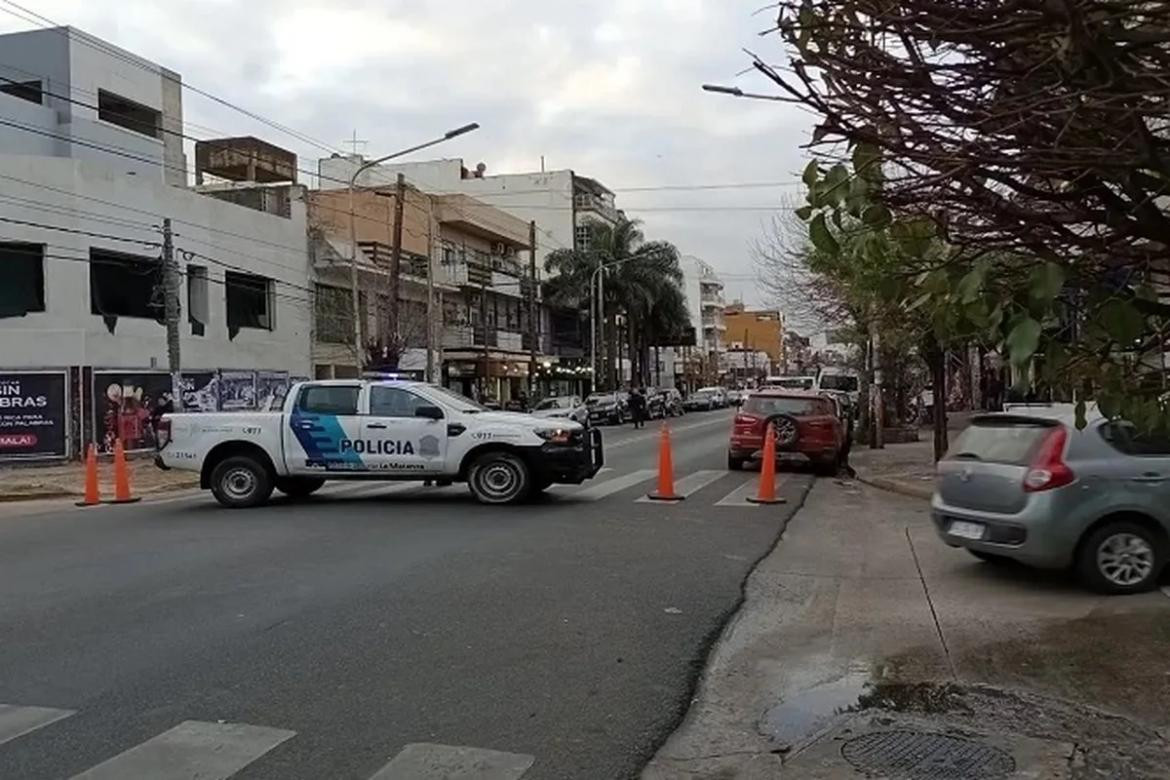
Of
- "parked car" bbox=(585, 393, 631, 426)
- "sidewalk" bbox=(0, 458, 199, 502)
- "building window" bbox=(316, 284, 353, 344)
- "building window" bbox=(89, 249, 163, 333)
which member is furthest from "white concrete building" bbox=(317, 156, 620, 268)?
"sidewalk" bbox=(0, 458, 199, 502)

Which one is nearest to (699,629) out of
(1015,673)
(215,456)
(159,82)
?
(1015,673)

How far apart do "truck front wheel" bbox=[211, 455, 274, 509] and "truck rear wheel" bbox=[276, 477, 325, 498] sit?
0.46 m

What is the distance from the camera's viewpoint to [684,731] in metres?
5.48

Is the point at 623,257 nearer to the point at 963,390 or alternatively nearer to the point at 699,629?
the point at 963,390

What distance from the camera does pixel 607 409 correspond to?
45.4 meters

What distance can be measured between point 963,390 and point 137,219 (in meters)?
33.2

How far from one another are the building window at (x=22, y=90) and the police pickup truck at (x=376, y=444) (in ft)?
77.7

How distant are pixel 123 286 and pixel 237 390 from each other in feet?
13.6

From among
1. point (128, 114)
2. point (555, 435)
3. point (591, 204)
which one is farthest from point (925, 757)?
point (591, 204)

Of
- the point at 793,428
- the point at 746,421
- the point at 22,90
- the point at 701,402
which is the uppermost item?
the point at 22,90

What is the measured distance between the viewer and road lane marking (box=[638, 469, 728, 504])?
15.3m

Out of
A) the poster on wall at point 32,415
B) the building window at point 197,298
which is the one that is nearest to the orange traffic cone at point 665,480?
the poster on wall at point 32,415

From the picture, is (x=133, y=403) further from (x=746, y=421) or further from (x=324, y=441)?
(x=746, y=421)

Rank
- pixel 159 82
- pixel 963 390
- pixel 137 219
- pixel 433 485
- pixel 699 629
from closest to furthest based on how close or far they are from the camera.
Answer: pixel 699 629
pixel 433 485
pixel 137 219
pixel 159 82
pixel 963 390
